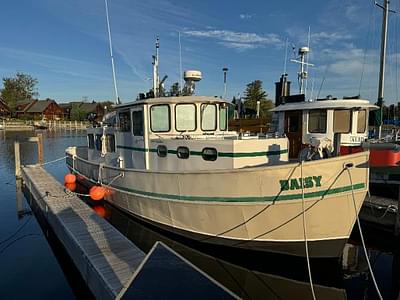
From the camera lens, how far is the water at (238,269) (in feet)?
22.0

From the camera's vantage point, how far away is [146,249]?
877cm

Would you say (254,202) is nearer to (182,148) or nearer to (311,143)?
(311,143)

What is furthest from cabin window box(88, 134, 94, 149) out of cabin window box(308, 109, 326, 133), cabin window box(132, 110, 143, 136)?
cabin window box(308, 109, 326, 133)

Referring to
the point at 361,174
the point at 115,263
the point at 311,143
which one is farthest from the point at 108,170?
the point at 361,174

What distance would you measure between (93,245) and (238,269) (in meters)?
3.39

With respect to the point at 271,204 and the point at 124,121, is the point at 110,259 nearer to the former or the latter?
the point at 271,204

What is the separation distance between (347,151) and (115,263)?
849 cm

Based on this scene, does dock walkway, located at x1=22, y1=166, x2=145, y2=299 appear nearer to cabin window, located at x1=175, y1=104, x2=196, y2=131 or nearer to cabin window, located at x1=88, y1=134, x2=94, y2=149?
cabin window, located at x1=175, y1=104, x2=196, y2=131

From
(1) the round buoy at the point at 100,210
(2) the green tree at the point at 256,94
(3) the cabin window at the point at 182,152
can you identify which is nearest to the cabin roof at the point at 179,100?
(3) the cabin window at the point at 182,152

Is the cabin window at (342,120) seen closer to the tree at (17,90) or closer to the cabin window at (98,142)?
the cabin window at (98,142)

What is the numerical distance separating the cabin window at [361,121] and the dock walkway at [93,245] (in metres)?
9.15

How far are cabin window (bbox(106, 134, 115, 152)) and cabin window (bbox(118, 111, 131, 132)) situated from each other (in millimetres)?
1227

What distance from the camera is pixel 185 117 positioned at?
9.57 meters

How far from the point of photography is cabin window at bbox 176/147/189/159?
863cm
